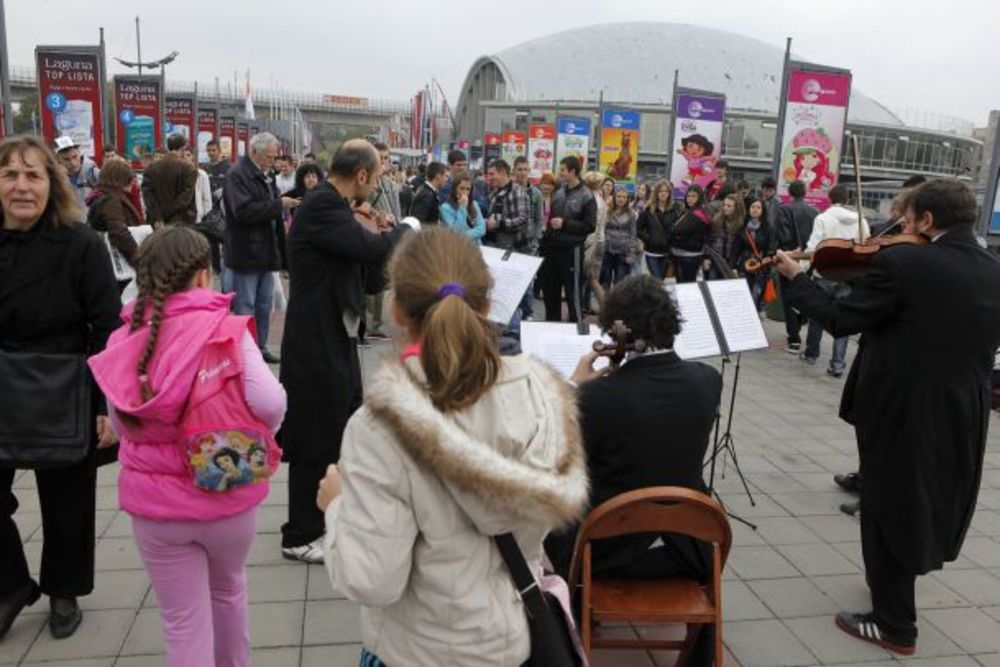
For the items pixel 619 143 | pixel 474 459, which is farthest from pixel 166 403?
pixel 619 143

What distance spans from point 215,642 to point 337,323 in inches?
56.5

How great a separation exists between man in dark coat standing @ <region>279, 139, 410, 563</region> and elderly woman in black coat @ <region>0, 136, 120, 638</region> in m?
0.78

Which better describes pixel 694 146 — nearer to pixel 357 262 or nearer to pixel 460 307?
pixel 357 262

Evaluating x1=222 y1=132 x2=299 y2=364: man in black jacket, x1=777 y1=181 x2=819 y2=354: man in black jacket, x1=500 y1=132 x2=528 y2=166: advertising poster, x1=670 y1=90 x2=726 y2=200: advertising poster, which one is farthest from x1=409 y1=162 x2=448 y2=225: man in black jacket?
x1=500 y1=132 x2=528 y2=166: advertising poster

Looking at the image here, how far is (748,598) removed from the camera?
3584 millimetres

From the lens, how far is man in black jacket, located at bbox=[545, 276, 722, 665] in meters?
2.59

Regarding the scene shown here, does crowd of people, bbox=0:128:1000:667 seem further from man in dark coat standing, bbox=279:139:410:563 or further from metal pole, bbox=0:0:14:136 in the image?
metal pole, bbox=0:0:14:136

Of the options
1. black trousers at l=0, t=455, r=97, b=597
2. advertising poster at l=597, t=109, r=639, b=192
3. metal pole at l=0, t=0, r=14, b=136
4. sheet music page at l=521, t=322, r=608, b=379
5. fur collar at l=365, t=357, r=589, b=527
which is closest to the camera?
fur collar at l=365, t=357, r=589, b=527

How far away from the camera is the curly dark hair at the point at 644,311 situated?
9.10 feet

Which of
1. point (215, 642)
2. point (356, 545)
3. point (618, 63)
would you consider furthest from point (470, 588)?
point (618, 63)

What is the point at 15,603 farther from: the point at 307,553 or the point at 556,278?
the point at 556,278

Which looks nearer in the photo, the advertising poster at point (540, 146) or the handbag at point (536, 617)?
the handbag at point (536, 617)

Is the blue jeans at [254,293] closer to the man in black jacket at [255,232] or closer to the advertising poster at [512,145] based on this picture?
the man in black jacket at [255,232]

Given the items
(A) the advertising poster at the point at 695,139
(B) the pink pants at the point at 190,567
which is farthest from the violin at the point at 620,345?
(A) the advertising poster at the point at 695,139
